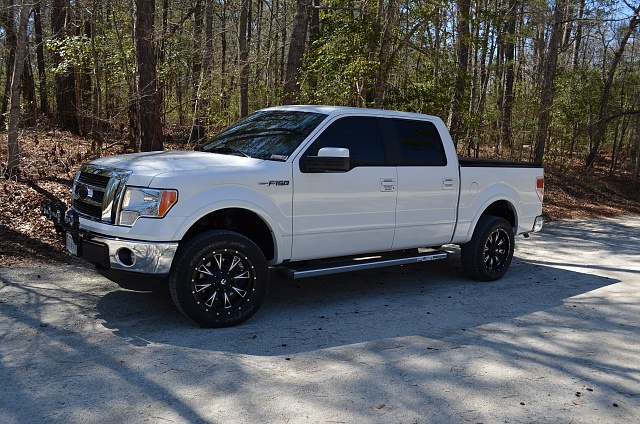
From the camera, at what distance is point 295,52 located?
43.1ft

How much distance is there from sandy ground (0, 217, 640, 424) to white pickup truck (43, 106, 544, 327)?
1.47ft

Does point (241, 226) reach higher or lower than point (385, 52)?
lower

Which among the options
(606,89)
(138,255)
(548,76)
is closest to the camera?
(138,255)

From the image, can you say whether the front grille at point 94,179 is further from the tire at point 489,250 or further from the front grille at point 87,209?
the tire at point 489,250

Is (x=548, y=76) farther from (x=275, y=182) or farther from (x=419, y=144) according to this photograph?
(x=275, y=182)

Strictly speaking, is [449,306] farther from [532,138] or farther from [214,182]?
[532,138]

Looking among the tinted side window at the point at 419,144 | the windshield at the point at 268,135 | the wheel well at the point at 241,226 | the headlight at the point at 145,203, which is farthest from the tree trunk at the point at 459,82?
the headlight at the point at 145,203

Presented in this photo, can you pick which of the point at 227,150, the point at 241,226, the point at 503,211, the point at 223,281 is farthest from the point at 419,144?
the point at 223,281

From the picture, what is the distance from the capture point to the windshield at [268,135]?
241 inches

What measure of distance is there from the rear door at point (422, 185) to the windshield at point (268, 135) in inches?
42.7

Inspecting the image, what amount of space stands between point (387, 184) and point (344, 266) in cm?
105

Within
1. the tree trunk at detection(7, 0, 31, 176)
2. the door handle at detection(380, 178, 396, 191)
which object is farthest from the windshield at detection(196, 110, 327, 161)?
the tree trunk at detection(7, 0, 31, 176)

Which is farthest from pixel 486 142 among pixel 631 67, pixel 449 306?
pixel 449 306

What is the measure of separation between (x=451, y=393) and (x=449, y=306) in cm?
237
